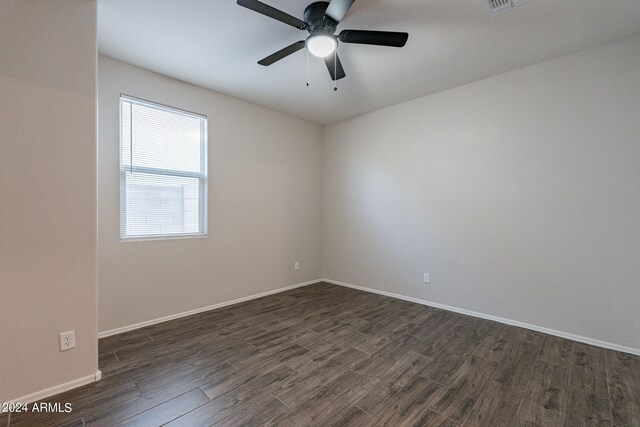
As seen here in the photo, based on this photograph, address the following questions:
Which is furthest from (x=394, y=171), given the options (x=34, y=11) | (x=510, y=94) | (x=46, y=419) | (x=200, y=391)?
(x=46, y=419)

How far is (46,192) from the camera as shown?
1.78 m

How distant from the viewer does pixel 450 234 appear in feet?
11.2

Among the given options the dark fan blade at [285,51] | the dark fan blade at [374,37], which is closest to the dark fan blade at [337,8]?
the dark fan blade at [374,37]

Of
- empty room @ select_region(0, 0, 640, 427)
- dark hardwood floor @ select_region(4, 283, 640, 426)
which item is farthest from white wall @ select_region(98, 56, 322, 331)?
dark hardwood floor @ select_region(4, 283, 640, 426)

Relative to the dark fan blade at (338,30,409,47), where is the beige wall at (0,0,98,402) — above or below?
below

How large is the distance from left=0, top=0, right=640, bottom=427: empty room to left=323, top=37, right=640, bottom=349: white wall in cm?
2

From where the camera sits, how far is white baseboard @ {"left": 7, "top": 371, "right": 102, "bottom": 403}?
171cm

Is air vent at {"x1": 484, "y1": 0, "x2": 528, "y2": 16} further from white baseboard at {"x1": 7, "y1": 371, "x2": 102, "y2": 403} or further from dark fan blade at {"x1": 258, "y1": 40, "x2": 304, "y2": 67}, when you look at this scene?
white baseboard at {"x1": 7, "y1": 371, "x2": 102, "y2": 403}

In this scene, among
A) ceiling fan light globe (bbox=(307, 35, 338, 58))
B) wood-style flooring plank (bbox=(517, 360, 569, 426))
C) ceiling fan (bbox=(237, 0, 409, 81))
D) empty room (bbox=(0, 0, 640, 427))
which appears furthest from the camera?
ceiling fan light globe (bbox=(307, 35, 338, 58))

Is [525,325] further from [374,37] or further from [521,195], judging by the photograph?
[374,37]

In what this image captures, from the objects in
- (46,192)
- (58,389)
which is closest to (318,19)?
(46,192)

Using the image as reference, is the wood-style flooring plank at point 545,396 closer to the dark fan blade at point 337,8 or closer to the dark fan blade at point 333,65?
the dark fan blade at point 337,8

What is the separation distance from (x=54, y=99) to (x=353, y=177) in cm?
347

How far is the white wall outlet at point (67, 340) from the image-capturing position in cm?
183
